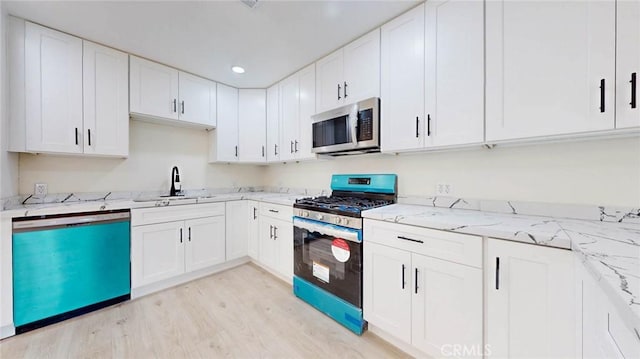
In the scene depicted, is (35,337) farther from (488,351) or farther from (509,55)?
(509,55)

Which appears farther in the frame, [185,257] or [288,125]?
[288,125]

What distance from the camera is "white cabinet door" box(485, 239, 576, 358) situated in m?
0.97

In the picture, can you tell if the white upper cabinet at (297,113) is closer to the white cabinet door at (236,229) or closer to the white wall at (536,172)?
the white cabinet door at (236,229)

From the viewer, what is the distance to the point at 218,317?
6.40ft

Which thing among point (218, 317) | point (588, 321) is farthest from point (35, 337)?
point (588, 321)

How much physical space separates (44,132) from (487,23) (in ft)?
11.5

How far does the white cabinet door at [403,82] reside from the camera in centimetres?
171

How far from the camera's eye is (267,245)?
272cm

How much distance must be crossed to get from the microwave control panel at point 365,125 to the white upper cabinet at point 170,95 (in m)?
2.07

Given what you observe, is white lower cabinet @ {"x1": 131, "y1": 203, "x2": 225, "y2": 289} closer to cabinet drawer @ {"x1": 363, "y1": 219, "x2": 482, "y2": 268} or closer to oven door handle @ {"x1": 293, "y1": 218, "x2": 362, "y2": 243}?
oven door handle @ {"x1": 293, "y1": 218, "x2": 362, "y2": 243}

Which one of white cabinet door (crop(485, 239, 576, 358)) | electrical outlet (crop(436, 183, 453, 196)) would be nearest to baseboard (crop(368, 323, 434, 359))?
white cabinet door (crop(485, 239, 576, 358))

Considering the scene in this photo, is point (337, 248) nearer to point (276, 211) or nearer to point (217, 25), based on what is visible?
point (276, 211)

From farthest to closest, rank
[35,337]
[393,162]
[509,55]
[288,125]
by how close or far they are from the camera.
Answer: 1. [288,125]
2. [393,162]
3. [35,337]
4. [509,55]

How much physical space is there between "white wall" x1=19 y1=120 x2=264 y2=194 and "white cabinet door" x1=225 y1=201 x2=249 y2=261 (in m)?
0.70
